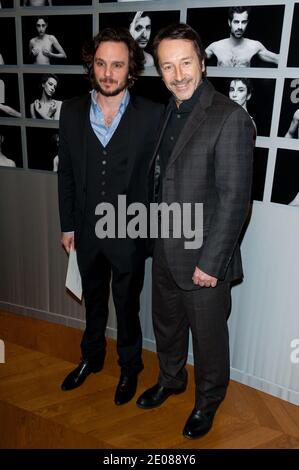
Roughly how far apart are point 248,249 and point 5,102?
166 centimetres

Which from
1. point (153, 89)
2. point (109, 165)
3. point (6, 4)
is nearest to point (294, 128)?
point (153, 89)

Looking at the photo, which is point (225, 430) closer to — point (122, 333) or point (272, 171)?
point (122, 333)

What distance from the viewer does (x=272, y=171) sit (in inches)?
80.3

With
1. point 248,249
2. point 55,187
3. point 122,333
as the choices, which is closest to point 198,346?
point 122,333

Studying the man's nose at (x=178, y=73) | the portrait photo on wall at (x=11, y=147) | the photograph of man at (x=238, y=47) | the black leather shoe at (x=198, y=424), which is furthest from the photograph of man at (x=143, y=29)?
the black leather shoe at (x=198, y=424)

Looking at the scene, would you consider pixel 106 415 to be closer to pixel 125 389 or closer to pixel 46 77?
pixel 125 389

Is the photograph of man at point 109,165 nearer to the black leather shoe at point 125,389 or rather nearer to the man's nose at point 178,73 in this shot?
the black leather shoe at point 125,389

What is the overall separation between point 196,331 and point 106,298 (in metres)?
0.56

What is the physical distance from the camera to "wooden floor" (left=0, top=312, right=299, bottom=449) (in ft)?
6.37

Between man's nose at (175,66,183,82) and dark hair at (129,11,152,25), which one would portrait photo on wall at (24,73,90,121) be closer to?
dark hair at (129,11,152,25)

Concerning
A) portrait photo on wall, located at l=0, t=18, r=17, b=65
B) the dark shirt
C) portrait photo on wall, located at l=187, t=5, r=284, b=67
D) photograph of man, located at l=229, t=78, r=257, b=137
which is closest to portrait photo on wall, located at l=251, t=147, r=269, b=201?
photograph of man, located at l=229, t=78, r=257, b=137

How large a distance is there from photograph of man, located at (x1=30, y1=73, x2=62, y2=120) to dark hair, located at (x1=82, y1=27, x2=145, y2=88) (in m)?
0.55

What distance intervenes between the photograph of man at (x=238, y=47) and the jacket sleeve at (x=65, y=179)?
748 mm

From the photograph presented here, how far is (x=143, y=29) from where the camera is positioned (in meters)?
2.17
